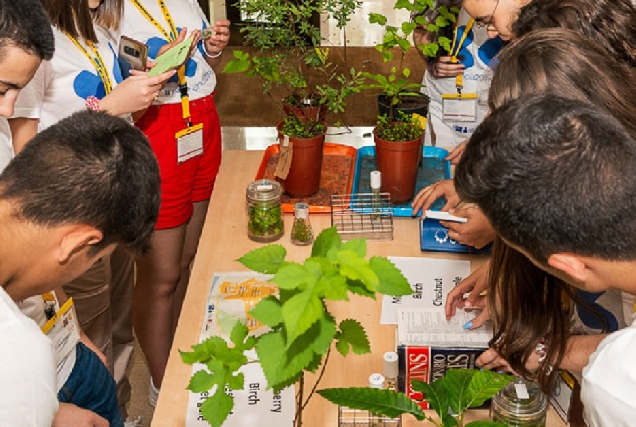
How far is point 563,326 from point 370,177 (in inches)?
36.8

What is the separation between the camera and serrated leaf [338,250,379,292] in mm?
1062

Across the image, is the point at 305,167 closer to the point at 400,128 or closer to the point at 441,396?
the point at 400,128

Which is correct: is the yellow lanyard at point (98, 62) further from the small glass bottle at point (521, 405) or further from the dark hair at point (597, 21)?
the small glass bottle at point (521, 405)

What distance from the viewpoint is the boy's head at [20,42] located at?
154cm

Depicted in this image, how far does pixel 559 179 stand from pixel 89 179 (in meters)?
0.76

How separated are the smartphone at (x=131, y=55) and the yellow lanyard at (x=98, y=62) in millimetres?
149

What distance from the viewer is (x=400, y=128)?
2383mm

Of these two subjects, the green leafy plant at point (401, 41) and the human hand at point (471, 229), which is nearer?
the human hand at point (471, 229)

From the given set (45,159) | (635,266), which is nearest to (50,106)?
(45,159)

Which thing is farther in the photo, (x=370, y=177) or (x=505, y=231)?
(x=370, y=177)

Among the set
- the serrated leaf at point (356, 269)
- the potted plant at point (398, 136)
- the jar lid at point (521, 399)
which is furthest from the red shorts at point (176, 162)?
the serrated leaf at point (356, 269)

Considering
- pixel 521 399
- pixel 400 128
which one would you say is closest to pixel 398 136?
pixel 400 128

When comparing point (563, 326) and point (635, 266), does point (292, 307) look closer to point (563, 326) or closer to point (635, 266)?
point (635, 266)

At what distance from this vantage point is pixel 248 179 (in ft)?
8.46
